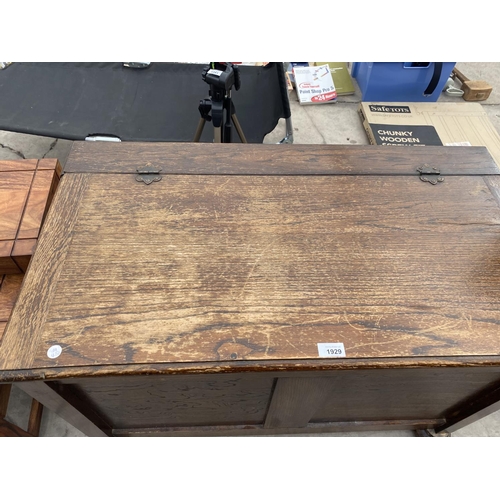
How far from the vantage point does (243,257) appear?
0.83 metres

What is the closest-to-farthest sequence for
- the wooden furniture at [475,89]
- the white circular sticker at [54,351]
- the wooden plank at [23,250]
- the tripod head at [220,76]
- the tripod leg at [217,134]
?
the white circular sticker at [54,351], the wooden plank at [23,250], the tripod head at [220,76], the tripod leg at [217,134], the wooden furniture at [475,89]

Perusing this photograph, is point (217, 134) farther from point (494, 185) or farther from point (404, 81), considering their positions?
point (404, 81)

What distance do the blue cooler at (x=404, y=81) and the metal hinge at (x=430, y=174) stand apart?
1.37 m

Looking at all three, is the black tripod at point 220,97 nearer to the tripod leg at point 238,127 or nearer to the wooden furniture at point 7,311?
the tripod leg at point 238,127

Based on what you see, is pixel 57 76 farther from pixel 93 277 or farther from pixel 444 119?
pixel 444 119

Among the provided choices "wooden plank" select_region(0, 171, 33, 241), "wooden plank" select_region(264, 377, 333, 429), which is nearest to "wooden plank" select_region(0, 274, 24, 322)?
"wooden plank" select_region(0, 171, 33, 241)

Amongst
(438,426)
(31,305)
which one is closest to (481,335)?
(438,426)

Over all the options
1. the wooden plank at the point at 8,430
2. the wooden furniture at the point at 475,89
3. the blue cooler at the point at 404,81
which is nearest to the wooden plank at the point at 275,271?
the wooden plank at the point at 8,430

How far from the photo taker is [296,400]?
0.91 metres

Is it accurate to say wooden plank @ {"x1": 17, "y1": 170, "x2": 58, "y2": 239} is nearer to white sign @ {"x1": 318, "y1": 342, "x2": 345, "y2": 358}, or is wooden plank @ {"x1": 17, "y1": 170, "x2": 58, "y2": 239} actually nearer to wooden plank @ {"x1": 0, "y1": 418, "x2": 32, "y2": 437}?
wooden plank @ {"x1": 0, "y1": 418, "x2": 32, "y2": 437}

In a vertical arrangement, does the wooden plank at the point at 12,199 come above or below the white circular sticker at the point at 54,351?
above

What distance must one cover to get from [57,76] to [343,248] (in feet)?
6.48

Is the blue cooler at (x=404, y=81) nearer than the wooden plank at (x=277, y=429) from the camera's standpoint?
No

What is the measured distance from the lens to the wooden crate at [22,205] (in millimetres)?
959
